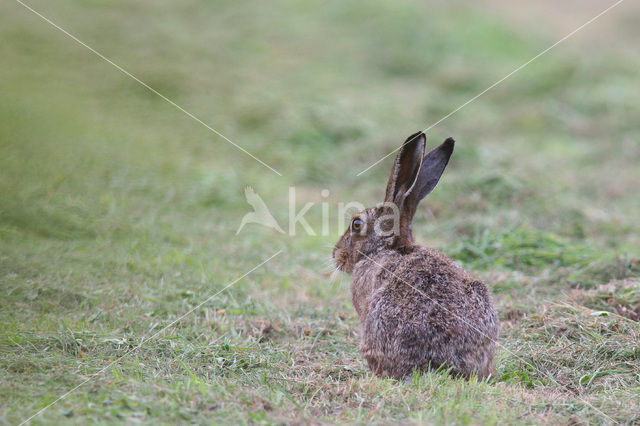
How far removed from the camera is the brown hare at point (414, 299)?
15.4 ft

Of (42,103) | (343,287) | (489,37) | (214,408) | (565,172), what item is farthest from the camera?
(489,37)

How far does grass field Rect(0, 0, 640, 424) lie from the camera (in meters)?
4.45

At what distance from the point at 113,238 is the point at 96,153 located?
325 cm

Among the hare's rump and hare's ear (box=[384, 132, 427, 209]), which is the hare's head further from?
the hare's rump

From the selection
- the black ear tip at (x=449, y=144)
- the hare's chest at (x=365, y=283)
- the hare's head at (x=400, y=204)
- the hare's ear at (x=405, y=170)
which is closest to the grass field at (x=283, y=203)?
the hare's chest at (x=365, y=283)

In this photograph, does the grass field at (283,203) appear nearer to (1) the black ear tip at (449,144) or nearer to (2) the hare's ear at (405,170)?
(2) the hare's ear at (405,170)

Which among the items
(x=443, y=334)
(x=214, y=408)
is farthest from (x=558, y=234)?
(x=214, y=408)

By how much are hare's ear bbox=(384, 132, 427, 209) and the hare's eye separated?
43cm

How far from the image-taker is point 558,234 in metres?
8.65

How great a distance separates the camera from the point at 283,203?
34.3 feet

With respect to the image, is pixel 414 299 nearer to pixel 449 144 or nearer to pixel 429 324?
pixel 429 324

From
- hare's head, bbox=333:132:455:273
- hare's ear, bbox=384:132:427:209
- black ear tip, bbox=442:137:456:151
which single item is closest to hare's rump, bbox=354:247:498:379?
hare's head, bbox=333:132:455:273

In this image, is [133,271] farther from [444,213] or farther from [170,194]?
[444,213]

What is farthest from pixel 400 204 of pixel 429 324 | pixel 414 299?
pixel 429 324
